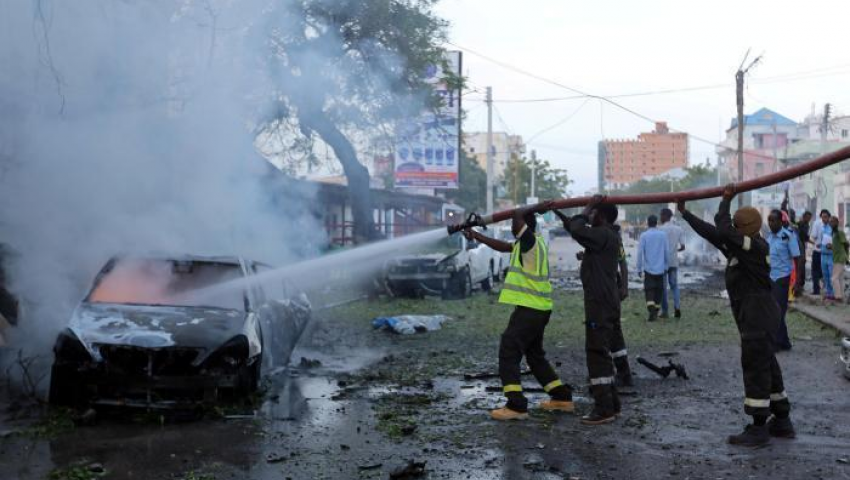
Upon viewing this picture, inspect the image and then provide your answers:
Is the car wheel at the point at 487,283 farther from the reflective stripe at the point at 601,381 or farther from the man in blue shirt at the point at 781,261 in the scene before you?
the reflective stripe at the point at 601,381

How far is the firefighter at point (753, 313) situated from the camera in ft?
20.5

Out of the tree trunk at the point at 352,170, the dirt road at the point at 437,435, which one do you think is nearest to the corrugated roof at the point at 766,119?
the tree trunk at the point at 352,170

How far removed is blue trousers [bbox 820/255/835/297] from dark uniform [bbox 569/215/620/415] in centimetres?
1092

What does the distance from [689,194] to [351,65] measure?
1091 cm

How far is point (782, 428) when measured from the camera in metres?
6.42

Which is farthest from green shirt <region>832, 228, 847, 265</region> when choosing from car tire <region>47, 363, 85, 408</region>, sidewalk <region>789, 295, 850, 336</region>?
car tire <region>47, 363, 85, 408</region>


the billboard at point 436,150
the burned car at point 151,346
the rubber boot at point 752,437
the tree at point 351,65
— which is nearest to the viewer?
the rubber boot at point 752,437

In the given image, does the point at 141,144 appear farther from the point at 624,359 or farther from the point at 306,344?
the point at 624,359

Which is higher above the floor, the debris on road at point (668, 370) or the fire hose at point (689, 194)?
the fire hose at point (689, 194)

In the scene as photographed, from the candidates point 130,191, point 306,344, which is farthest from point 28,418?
point 306,344

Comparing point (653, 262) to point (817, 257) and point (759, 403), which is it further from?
point (759, 403)

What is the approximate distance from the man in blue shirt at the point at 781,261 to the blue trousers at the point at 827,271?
227 inches

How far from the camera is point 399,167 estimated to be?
96.9 ft

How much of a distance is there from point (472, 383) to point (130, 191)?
4.75 m
